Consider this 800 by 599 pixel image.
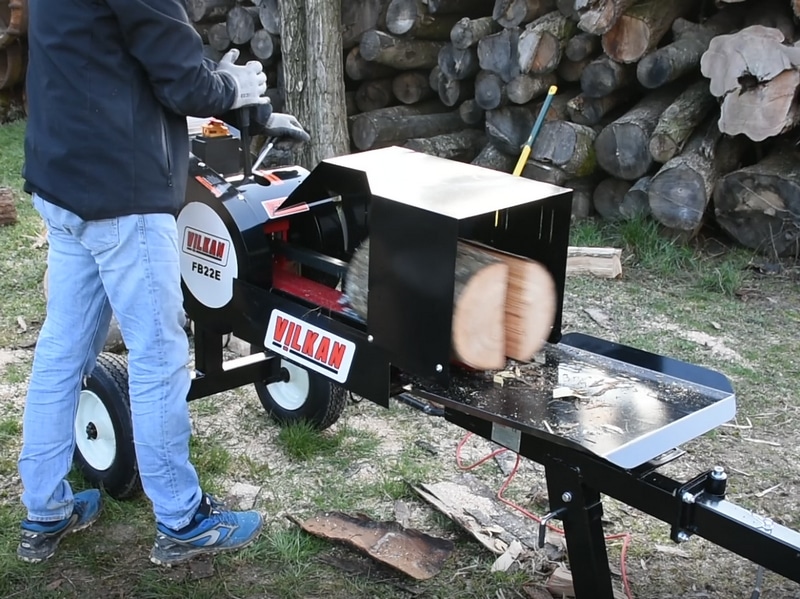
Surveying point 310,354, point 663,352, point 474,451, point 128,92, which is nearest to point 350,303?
point 310,354

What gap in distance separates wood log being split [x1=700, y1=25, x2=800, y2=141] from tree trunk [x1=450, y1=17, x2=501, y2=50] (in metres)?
1.46

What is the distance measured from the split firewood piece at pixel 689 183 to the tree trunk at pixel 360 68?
2325 millimetres

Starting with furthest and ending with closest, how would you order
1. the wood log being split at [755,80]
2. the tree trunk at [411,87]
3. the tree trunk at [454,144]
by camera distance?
the tree trunk at [411,87]
the tree trunk at [454,144]
the wood log being split at [755,80]

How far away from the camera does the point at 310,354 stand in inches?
94.1

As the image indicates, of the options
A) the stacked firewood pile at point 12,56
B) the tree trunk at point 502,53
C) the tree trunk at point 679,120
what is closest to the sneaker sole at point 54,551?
the tree trunk at point 679,120

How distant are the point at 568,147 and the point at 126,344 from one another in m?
3.73

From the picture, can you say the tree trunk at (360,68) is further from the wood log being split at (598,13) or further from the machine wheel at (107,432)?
the machine wheel at (107,432)

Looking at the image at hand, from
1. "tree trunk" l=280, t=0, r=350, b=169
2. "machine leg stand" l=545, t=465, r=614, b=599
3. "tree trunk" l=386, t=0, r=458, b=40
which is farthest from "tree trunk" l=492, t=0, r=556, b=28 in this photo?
"machine leg stand" l=545, t=465, r=614, b=599

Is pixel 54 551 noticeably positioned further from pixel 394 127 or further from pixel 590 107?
pixel 394 127

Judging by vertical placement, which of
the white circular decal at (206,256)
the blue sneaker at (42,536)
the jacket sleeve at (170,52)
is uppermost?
the jacket sleeve at (170,52)

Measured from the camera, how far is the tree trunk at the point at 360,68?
21.2ft

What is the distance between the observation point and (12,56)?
29.9 feet

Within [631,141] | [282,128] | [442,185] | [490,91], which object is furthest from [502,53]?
[442,185]

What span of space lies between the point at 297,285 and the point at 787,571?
1.50 metres
